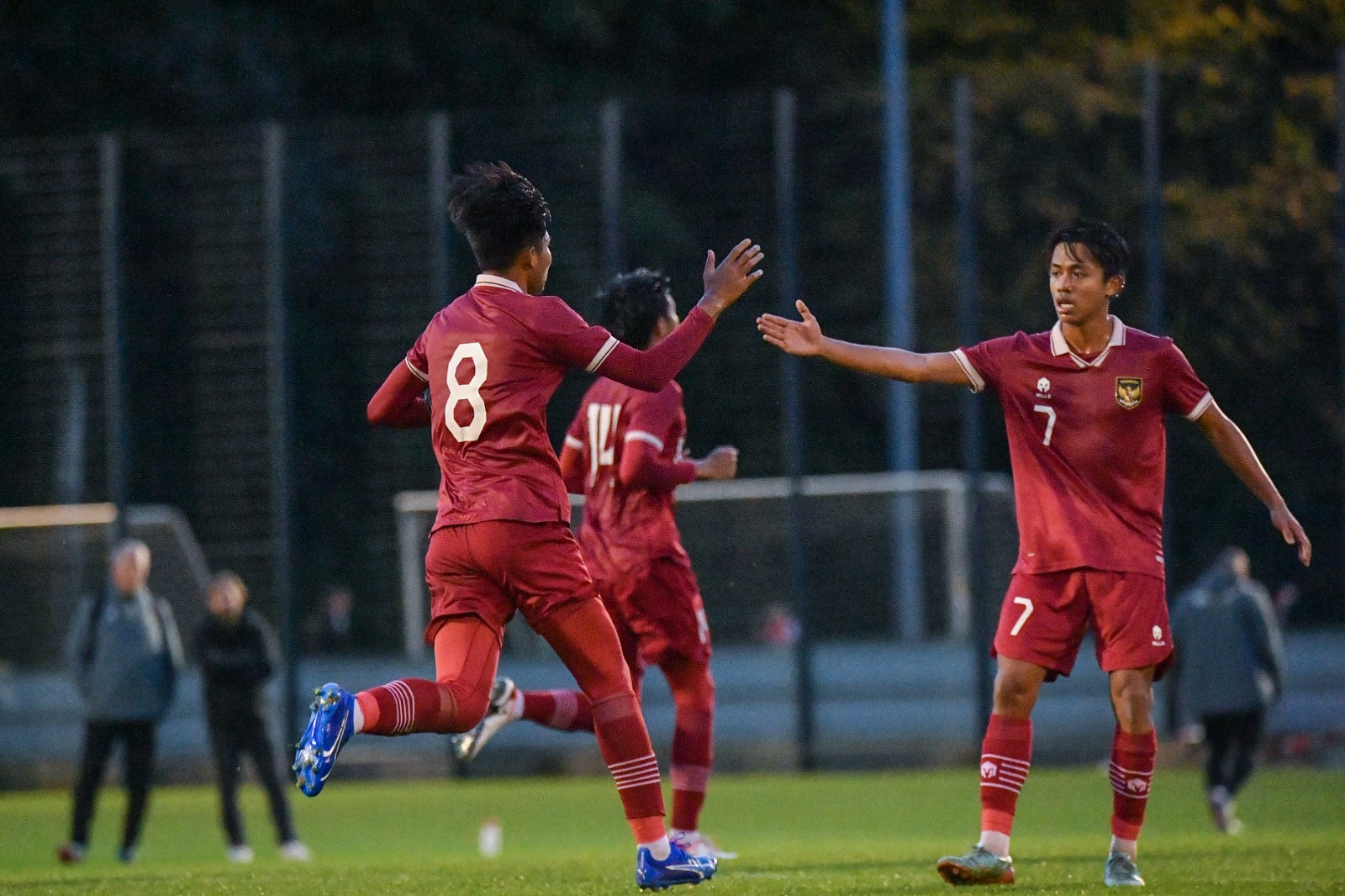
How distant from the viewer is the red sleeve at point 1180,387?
22.8ft

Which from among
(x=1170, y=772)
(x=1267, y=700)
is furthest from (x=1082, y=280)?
(x=1170, y=772)

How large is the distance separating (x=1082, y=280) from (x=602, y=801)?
10.4 metres

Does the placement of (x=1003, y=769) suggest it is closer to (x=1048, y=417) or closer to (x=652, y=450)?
(x=1048, y=417)

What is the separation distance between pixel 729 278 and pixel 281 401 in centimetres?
1362

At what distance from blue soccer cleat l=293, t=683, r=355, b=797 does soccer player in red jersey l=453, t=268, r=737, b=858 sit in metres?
2.22

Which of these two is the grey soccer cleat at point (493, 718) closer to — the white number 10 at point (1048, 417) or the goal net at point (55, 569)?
the white number 10 at point (1048, 417)

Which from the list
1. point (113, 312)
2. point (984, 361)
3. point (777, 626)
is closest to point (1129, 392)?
point (984, 361)

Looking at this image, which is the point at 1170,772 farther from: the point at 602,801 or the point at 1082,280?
the point at 1082,280

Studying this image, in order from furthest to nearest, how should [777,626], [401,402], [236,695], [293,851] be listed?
1. [777,626]
2. [236,695]
3. [293,851]
4. [401,402]

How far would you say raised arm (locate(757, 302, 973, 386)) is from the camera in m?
6.73

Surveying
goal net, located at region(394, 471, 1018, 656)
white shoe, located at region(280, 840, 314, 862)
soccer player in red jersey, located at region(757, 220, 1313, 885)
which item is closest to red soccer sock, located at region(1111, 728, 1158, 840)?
soccer player in red jersey, located at region(757, 220, 1313, 885)

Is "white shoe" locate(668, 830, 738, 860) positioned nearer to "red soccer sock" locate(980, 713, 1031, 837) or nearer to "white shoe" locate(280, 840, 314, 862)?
"red soccer sock" locate(980, 713, 1031, 837)

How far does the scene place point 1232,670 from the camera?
14.1m

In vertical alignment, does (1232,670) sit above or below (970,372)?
below
